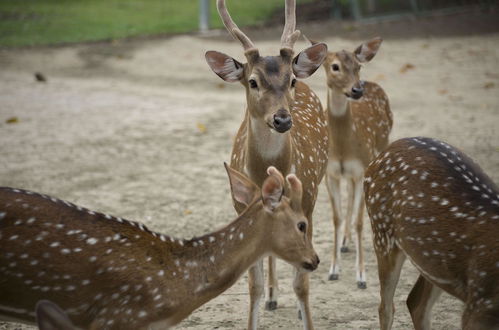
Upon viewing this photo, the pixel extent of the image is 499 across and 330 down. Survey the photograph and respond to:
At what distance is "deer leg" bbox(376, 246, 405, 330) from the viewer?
16.8 feet

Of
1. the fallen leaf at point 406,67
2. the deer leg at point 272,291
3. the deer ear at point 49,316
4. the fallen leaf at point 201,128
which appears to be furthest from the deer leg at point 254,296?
the fallen leaf at point 406,67

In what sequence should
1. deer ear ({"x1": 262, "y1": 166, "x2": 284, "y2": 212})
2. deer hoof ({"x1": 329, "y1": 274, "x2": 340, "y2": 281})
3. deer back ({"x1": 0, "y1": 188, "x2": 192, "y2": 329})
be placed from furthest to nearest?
1. deer hoof ({"x1": 329, "y1": 274, "x2": 340, "y2": 281})
2. deer ear ({"x1": 262, "y1": 166, "x2": 284, "y2": 212})
3. deer back ({"x1": 0, "y1": 188, "x2": 192, "y2": 329})

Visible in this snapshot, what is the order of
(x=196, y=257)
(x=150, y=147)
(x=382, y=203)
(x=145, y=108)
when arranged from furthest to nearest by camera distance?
1. (x=145, y=108)
2. (x=150, y=147)
3. (x=382, y=203)
4. (x=196, y=257)

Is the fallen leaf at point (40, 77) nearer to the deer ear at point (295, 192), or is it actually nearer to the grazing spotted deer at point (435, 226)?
the grazing spotted deer at point (435, 226)

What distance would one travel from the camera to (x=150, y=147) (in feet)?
32.6

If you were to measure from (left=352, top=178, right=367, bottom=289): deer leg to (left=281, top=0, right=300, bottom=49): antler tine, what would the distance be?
1655 millimetres

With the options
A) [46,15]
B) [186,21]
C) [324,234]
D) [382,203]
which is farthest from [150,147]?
[46,15]

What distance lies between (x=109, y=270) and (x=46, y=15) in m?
15.6

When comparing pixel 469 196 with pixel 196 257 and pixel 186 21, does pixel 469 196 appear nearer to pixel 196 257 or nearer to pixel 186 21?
pixel 196 257

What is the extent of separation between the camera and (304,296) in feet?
18.4

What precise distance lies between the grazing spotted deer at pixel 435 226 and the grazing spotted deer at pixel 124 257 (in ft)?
2.37

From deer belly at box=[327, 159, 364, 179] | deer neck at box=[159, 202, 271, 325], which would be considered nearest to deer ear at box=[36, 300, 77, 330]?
deer neck at box=[159, 202, 271, 325]

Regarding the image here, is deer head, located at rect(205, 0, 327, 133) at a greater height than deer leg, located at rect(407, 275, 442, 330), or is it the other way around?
deer head, located at rect(205, 0, 327, 133)

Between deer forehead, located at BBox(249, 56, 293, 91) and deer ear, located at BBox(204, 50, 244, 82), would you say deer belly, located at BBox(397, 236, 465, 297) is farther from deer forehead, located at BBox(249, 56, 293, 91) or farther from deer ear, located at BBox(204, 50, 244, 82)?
deer ear, located at BBox(204, 50, 244, 82)
